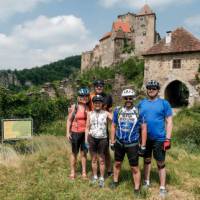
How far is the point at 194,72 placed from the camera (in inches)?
856

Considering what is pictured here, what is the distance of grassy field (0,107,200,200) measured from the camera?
528cm

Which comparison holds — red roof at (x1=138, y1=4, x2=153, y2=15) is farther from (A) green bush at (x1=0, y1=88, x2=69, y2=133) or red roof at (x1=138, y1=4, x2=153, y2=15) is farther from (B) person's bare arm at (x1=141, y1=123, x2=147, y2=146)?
(B) person's bare arm at (x1=141, y1=123, x2=147, y2=146)

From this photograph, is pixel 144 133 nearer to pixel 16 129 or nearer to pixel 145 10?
pixel 16 129

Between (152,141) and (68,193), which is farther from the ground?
(152,141)

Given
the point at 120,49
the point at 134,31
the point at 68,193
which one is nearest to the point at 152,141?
the point at 68,193

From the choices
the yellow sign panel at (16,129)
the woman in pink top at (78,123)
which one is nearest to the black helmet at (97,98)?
the woman in pink top at (78,123)

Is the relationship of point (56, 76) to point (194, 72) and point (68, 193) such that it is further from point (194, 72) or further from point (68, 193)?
point (68, 193)

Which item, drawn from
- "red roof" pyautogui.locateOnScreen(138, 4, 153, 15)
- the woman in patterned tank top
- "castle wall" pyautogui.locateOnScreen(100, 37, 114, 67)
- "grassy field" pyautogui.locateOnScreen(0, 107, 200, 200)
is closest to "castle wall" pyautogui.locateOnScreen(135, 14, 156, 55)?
"red roof" pyautogui.locateOnScreen(138, 4, 153, 15)

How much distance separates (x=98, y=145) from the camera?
6.08 m

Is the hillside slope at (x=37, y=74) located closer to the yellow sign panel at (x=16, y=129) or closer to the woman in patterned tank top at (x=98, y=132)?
the yellow sign panel at (x=16, y=129)

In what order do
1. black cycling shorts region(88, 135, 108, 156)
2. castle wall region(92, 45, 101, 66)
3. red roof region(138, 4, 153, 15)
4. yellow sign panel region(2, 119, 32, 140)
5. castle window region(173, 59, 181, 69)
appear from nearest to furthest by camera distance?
black cycling shorts region(88, 135, 108, 156), yellow sign panel region(2, 119, 32, 140), castle window region(173, 59, 181, 69), red roof region(138, 4, 153, 15), castle wall region(92, 45, 101, 66)

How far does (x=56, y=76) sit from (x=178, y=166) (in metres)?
87.4

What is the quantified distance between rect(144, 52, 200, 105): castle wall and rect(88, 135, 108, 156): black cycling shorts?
55.7 ft

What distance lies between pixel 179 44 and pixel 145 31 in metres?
31.6
